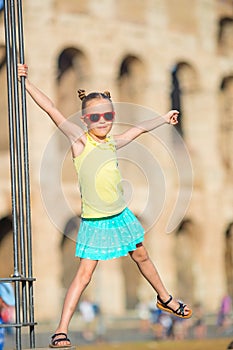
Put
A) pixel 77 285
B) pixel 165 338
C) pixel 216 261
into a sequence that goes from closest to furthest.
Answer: pixel 77 285, pixel 165 338, pixel 216 261

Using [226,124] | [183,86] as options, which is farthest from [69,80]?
[226,124]

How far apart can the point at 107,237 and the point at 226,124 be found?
107 feet

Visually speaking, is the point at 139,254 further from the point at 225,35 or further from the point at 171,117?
the point at 225,35

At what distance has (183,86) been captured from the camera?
3775cm

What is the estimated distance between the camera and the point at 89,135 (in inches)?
255

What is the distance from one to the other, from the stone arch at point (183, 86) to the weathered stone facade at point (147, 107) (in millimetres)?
33

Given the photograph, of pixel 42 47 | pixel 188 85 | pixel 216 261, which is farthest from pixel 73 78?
pixel 216 261

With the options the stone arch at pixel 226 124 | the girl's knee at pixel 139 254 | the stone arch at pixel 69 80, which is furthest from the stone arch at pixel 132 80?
the girl's knee at pixel 139 254

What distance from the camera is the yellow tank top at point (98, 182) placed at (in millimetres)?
6336

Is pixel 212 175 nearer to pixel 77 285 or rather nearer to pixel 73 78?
pixel 73 78

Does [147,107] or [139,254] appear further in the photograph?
[147,107]

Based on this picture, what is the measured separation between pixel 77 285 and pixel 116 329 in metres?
26.1

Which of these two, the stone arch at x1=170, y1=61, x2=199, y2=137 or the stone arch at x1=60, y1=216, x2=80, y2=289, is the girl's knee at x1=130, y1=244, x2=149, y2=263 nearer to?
the stone arch at x1=60, y1=216, x2=80, y2=289

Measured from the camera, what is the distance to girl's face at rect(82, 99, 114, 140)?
253 inches
